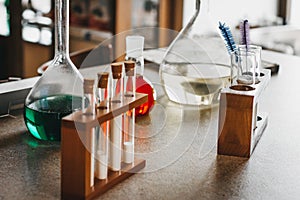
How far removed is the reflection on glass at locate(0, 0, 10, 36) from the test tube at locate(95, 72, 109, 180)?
9.40 feet

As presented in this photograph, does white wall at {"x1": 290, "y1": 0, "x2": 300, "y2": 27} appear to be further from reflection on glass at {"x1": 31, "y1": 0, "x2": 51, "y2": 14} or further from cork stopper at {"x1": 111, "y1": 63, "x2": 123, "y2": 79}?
cork stopper at {"x1": 111, "y1": 63, "x2": 123, "y2": 79}

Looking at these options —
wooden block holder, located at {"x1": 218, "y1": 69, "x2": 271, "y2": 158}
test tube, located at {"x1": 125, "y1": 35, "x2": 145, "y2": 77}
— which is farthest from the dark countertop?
test tube, located at {"x1": 125, "y1": 35, "x2": 145, "y2": 77}

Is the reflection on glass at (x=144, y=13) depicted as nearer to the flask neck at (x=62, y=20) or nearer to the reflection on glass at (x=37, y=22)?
the reflection on glass at (x=37, y=22)

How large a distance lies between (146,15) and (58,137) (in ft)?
9.08

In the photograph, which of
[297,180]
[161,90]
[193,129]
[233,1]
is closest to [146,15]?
[233,1]

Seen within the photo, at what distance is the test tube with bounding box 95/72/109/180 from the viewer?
1.06 meters

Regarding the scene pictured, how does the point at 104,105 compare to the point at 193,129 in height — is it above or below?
above

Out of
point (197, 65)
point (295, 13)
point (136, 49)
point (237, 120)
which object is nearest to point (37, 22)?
point (295, 13)

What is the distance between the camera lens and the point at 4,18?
149 inches

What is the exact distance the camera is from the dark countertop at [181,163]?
3.61ft

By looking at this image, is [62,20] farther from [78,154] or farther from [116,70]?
[78,154]

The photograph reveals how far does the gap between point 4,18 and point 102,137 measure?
292 centimetres

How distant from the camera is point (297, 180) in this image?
1.18 m

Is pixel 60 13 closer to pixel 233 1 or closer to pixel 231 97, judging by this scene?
pixel 231 97
